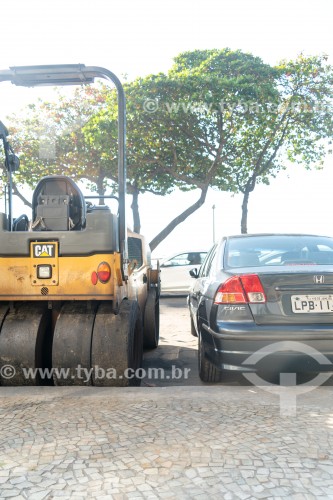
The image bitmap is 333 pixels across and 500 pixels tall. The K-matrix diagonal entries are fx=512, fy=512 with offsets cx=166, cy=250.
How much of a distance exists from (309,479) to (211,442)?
2.15 feet

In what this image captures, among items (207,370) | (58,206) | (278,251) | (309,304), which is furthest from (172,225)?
(309,304)

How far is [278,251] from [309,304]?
37.8 inches

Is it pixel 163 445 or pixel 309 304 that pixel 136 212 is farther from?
pixel 163 445

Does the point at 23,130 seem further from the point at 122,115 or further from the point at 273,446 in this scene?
the point at 273,446

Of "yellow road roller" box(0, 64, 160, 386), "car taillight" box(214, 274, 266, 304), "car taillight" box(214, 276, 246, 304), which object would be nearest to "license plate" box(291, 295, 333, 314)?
"car taillight" box(214, 274, 266, 304)

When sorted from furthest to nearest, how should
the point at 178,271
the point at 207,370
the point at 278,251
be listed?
1. the point at 178,271
2. the point at 278,251
3. the point at 207,370

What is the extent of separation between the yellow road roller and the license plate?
4.89ft

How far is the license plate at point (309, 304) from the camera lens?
4445mm

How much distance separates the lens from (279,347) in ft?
14.5

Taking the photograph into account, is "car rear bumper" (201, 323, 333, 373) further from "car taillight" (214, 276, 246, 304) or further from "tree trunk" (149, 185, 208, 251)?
"tree trunk" (149, 185, 208, 251)

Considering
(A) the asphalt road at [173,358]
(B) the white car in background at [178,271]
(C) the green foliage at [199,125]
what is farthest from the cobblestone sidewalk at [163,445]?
(C) the green foliage at [199,125]

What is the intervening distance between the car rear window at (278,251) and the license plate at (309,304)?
54cm

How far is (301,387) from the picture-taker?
4367 mm

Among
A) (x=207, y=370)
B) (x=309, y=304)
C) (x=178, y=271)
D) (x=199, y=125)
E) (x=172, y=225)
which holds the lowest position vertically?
(x=207, y=370)
